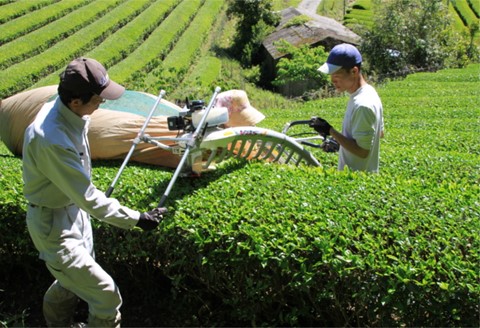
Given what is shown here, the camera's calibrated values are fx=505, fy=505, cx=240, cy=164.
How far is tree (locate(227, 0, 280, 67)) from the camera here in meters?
29.3

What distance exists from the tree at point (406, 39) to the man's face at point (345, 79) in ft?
66.0

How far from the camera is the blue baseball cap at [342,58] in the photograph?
372 centimetres

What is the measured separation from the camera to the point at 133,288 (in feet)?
13.4

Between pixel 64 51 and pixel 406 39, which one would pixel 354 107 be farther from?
pixel 406 39

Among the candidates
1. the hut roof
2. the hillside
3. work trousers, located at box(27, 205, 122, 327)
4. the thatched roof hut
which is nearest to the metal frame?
work trousers, located at box(27, 205, 122, 327)

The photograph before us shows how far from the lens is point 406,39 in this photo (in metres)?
23.2

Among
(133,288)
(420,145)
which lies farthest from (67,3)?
(133,288)

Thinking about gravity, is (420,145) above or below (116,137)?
below

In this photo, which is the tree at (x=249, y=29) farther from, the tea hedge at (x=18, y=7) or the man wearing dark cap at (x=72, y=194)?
the man wearing dark cap at (x=72, y=194)

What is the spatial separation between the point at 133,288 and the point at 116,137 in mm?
1425

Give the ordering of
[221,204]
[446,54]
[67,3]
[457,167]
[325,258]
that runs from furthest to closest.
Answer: [67,3] → [446,54] → [457,167] → [221,204] → [325,258]

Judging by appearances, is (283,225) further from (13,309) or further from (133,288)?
(13,309)

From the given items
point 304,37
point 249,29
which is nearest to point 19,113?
point 304,37

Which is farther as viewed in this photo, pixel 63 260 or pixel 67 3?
pixel 67 3
